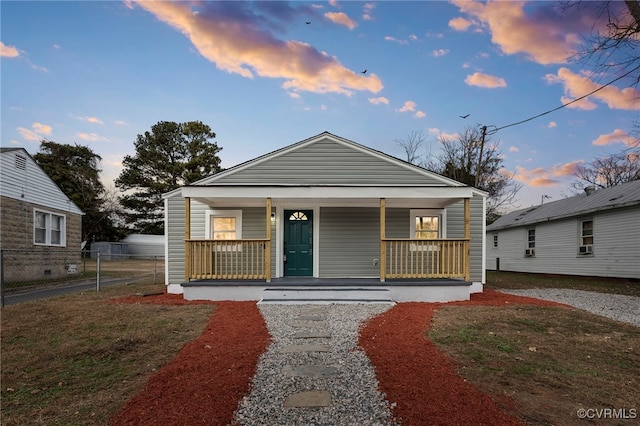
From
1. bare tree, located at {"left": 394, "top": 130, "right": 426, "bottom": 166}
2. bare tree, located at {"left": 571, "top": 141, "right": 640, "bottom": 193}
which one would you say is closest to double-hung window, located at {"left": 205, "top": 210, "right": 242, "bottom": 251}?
bare tree, located at {"left": 394, "top": 130, "right": 426, "bottom": 166}

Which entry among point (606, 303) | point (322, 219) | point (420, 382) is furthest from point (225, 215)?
point (606, 303)

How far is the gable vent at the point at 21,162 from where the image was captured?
1260 cm

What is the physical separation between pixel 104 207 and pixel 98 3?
104ft

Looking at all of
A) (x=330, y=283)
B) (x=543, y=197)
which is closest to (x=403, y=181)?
(x=330, y=283)

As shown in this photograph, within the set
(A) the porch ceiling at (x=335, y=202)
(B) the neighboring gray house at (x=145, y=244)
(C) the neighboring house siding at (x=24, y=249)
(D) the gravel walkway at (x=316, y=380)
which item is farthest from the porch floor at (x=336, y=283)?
(B) the neighboring gray house at (x=145, y=244)

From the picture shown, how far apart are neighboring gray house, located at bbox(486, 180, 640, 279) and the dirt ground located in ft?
40.4

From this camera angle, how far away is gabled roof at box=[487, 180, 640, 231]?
1320cm

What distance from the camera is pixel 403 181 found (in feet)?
33.3

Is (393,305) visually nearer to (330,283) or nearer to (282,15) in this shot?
(330,283)

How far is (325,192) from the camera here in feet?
28.6

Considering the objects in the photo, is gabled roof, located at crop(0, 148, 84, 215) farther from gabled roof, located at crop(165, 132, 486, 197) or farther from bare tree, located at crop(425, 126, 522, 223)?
bare tree, located at crop(425, 126, 522, 223)

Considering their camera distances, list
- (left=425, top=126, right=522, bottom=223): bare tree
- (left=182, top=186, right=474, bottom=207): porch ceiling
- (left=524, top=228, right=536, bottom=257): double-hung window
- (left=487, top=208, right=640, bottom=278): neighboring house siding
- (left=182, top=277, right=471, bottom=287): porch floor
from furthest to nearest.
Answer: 1. (left=425, top=126, right=522, bottom=223): bare tree
2. (left=524, top=228, right=536, bottom=257): double-hung window
3. (left=487, top=208, right=640, bottom=278): neighboring house siding
4. (left=182, top=186, right=474, bottom=207): porch ceiling
5. (left=182, top=277, right=471, bottom=287): porch floor

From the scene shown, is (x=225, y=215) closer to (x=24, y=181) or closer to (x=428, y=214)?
(x=428, y=214)

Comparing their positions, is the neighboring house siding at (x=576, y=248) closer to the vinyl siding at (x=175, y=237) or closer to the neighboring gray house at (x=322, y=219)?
the neighboring gray house at (x=322, y=219)
